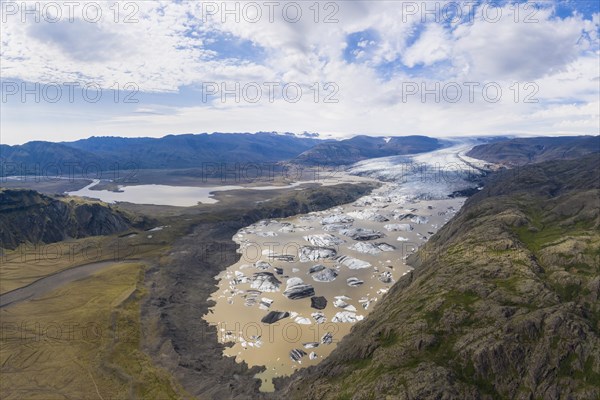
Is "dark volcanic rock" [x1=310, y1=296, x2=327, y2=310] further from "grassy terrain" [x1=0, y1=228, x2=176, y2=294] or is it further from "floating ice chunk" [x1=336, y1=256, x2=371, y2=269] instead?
"grassy terrain" [x1=0, y1=228, x2=176, y2=294]

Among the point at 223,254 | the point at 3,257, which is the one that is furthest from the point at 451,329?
the point at 3,257

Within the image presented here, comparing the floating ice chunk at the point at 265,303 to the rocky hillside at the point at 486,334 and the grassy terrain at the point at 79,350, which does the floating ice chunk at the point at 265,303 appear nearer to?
the rocky hillside at the point at 486,334

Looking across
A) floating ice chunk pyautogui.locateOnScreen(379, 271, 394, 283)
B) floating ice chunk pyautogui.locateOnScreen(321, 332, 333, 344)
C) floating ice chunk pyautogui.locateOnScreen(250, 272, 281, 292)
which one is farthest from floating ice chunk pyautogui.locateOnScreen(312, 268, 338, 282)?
floating ice chunk pyautogui.locateOnScreen(321, 332, 333, 344)

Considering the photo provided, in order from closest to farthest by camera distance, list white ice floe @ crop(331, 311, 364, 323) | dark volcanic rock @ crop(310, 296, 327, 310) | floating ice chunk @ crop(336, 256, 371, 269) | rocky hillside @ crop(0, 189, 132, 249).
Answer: white ice floe @ crop(331, 311, 364, 323) → dark volcanic rock @ crop(310, 296, 327, 310) → floating ice chunk @ crop(336, 256, 371, 269) → rocky hillside @ crop(0, 189, 132, 249)

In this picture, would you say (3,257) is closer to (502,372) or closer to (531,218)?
(502,372)

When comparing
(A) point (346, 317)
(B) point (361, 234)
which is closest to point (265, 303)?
(A) point (346, 317)

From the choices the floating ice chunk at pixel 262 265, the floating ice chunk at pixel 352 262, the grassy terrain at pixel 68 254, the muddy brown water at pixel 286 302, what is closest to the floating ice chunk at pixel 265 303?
the muddy brown water at pixel 286 302
